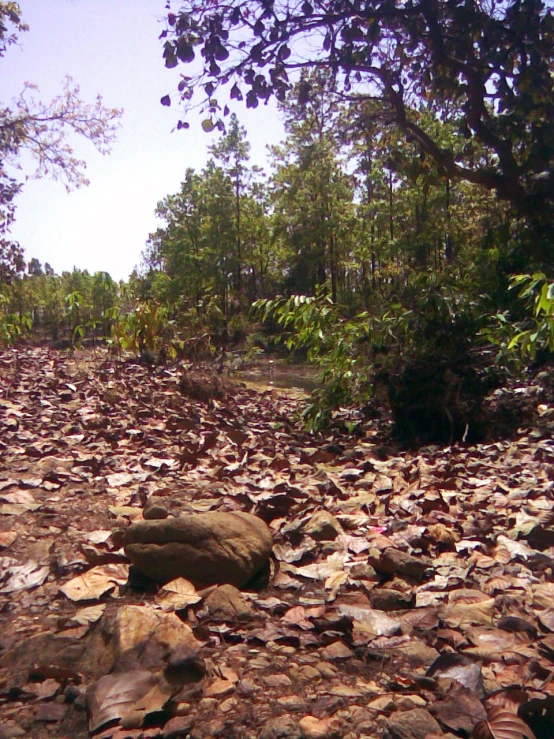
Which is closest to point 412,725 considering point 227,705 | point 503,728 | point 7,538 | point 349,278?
point 503,728

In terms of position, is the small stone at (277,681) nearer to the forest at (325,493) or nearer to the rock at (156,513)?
the forest at (325,493)

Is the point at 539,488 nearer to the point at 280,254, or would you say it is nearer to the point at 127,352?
the point at 127,352

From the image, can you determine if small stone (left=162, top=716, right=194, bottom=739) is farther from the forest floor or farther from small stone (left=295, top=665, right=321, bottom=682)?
small stone (left=295, top=665, right=321, bottom=682)

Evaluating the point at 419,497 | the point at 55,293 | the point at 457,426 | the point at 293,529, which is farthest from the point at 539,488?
the point at 55,293

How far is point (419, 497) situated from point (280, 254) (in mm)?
30016

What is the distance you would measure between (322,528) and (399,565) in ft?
1.69

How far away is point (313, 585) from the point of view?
8.68 ft

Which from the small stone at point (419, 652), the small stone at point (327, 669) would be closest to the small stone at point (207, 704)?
the small stone at point (327, 669)

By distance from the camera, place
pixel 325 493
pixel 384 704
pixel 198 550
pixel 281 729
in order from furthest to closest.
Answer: pixel 325 493 < pixel 198 550 < pixel 384 704 < pixel 281 729

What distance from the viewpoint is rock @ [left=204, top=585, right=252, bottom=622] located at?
2305 mm

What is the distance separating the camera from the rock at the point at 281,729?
5.36ft

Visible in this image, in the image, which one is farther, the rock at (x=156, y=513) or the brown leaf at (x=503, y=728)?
the rock at (x=156, y=513)

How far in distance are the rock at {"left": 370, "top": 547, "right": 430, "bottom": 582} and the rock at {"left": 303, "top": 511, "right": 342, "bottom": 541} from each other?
39cm

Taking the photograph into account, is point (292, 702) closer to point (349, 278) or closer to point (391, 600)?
point (391, 600)
